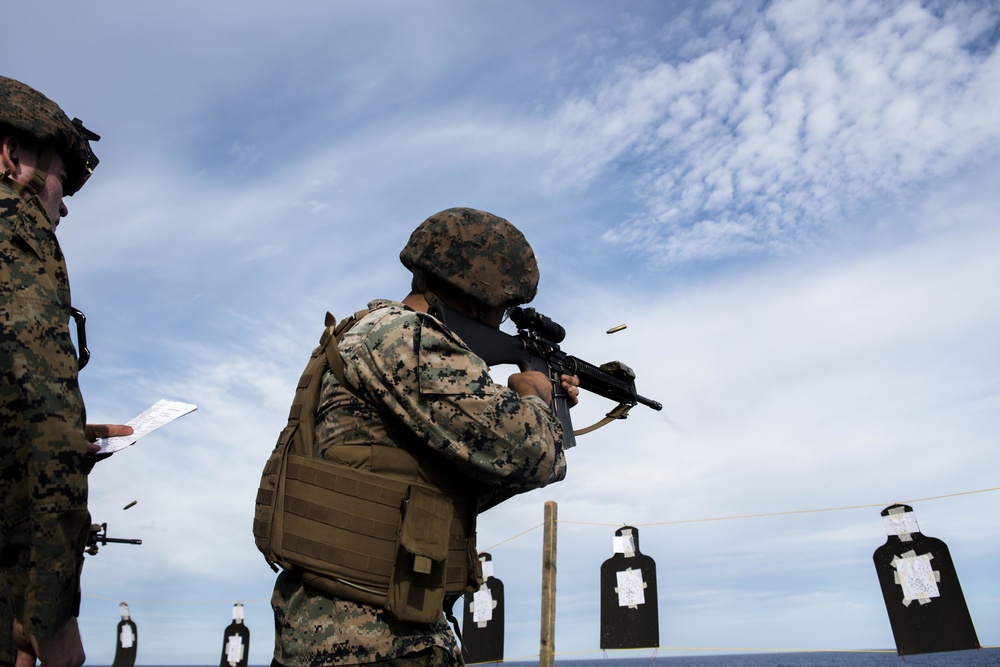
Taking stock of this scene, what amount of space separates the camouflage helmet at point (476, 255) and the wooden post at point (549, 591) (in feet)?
24.2

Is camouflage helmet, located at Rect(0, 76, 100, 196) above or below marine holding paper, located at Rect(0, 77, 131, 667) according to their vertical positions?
above

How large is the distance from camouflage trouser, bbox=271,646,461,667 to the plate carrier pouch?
108 mm

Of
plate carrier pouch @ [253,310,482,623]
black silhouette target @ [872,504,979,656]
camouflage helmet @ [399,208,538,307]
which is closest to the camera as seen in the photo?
plate carrier pouch @ [253,310,482,623]

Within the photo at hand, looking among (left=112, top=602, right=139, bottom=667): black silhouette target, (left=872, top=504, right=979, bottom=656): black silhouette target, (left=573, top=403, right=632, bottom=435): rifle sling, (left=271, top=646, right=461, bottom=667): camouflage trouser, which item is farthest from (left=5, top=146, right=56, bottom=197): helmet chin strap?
(left=112, top=602, right=139, bottom=667): black silhouette target

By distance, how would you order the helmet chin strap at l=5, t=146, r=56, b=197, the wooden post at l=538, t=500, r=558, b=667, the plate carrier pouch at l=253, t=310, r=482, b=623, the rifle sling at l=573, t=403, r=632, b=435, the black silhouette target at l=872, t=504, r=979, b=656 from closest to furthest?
the helmet chin strap at l=5, t=146, r=56, b=197
the plate carrier pouch at l=253, t=310, r=482, b=623
the rifle sling at l=573, t=403, r=632, b=435
the black silhouette target at l=872, t=504, r=979, b=656
the wooden post at l=538, t=500, r=558, b=667

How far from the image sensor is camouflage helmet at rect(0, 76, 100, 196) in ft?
7.52

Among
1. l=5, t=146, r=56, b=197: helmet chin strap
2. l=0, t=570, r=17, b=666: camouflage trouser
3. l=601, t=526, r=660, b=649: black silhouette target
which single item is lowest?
l=0, t=570, r=17, b=666: camouflage trouser

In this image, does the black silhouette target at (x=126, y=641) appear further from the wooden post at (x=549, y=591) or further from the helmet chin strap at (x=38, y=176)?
the helmet chin strap at (x=38, y=176)

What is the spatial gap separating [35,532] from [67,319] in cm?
58

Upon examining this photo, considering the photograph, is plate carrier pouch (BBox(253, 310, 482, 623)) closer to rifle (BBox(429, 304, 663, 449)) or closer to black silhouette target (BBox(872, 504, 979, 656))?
rifle (BBox(429, 304, 663, 449))

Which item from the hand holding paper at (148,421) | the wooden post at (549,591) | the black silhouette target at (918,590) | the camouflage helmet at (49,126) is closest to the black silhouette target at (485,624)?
the wooden post at (549,591)

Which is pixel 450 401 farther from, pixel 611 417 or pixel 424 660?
pixel 611 417

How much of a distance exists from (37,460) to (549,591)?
28.1ft

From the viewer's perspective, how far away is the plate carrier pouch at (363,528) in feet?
7.84
